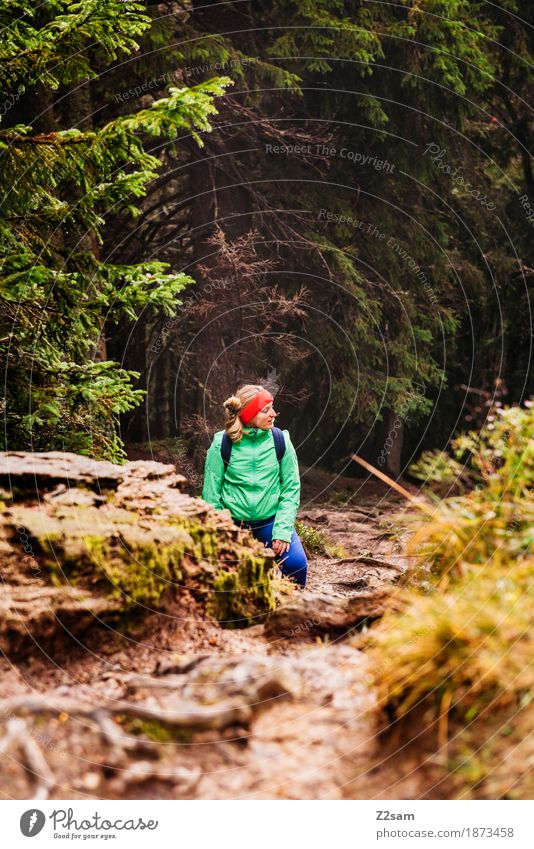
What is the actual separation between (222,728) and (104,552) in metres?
1.38

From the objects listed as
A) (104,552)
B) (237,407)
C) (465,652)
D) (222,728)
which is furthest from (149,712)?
(237,407)

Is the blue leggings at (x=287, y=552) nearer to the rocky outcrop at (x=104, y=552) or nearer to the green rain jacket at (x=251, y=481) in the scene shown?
the green rain jacket at (x=251, y=481)

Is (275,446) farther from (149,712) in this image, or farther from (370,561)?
(370,561)

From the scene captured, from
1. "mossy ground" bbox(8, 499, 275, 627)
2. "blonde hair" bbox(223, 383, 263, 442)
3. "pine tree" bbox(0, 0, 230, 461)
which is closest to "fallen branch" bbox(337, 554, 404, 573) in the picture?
"blonde hair" bbox(223, 383, 263, 442)

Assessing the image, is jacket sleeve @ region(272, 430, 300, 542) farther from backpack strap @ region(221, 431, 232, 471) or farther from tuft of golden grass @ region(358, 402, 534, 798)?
tuft of golden grass @ region(358, 402, 534, 798)

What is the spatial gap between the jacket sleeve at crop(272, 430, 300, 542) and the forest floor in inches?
52.9

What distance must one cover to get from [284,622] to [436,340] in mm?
13771

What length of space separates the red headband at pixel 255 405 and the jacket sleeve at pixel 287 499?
36cm

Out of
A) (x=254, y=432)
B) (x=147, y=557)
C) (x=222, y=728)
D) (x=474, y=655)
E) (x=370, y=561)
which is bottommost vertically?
(x=370, y=561)

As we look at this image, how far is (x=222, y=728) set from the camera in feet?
10.9

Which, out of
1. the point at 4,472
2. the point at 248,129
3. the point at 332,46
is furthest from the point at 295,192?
the point at 4,472

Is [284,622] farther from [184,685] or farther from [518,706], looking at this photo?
[518,706]

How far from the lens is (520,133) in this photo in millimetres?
16422

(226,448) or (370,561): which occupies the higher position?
(226,448)
